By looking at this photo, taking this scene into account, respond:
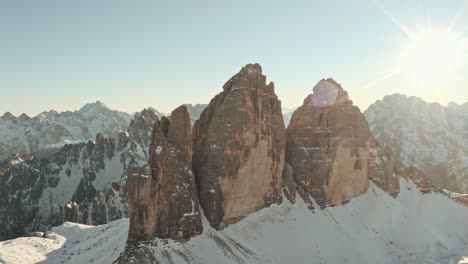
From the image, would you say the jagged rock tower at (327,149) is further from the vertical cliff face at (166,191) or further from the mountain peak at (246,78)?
the vertical cliff face at (166,191)

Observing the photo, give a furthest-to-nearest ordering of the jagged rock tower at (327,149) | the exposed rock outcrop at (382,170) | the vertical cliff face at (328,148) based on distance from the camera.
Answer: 1. the exposed rock outcrop at (382,170)
2. the vertical cliff face at (328,148)
3. the jagged rock tower at (327,149)

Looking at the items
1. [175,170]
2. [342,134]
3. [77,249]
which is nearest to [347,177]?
[342,134]

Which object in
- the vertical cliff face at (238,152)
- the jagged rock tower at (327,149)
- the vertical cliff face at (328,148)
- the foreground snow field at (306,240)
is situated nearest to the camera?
the foreground snow field at (306,240)

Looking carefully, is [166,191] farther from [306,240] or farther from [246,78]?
[306,240]

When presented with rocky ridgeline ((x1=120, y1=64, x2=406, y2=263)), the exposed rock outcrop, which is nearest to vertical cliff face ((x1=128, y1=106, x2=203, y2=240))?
rocky ridgeline ((x1=120, y1=64, x2=406, y2=263))

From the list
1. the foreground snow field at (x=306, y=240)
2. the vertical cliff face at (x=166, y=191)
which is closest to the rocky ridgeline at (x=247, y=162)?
the vertical cliff face at (x=166, y=191)

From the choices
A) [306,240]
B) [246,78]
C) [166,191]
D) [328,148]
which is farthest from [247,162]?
[328,148]
